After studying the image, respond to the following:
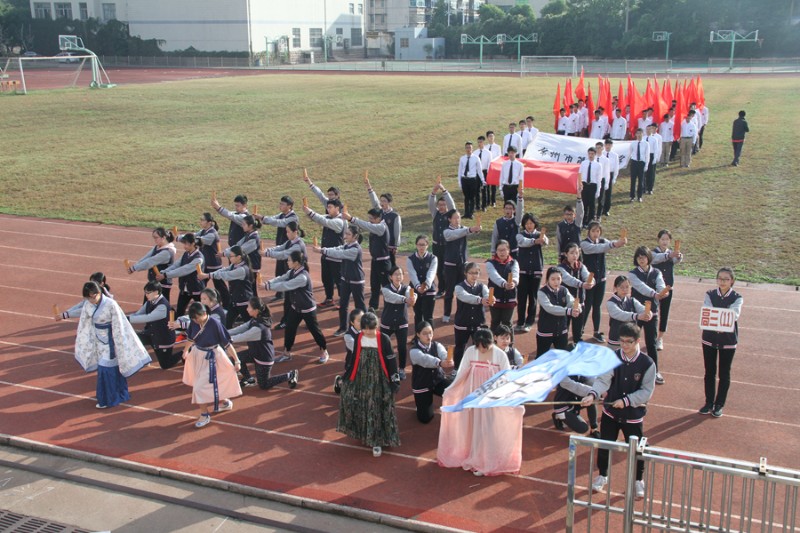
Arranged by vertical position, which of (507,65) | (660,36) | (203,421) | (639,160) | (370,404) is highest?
(660,36)

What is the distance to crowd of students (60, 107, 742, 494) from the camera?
8062 mm

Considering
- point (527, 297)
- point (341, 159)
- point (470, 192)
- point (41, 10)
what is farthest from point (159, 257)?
point (41, 10)

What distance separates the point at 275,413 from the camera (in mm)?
9516

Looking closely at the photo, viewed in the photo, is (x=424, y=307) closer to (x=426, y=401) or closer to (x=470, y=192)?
(x=426, y=401)

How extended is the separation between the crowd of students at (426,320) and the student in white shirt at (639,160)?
26.7ft

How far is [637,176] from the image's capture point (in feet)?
66.5

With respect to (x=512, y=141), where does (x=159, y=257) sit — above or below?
below

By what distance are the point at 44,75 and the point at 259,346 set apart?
5697cm

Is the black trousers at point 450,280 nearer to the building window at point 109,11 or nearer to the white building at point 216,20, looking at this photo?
the white building at point 216,20

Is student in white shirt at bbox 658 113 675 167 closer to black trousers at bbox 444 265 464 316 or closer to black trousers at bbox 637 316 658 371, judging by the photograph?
black trousers at bbox 444 265 464 316

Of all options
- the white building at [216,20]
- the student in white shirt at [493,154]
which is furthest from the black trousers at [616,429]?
the white building at [216,20]

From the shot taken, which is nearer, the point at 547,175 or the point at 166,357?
the point at 166,357

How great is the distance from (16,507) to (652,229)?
14.5m

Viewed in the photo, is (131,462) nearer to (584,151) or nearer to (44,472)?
(44,472)
